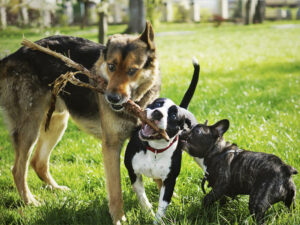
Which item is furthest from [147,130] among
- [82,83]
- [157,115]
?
[82,83]

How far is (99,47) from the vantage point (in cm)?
405

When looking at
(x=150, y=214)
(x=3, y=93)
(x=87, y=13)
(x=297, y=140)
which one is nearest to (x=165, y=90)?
(x=297, y=140)

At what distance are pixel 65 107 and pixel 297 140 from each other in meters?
2.98

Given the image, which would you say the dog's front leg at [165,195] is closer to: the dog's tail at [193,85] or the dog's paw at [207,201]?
the dog's paw at [207,201]

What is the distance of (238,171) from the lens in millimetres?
3166

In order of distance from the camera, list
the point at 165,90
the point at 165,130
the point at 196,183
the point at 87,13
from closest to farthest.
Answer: the point at 165,130 < the point at 196,183 < the point at 165,90 < the point at 87,13

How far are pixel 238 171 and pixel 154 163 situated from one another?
0.75 m

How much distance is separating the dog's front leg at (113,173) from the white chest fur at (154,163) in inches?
12.3

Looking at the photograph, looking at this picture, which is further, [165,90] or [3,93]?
[165,90]

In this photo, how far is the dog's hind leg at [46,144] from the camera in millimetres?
4344

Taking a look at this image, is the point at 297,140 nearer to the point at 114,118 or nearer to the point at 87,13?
the point at 114,118

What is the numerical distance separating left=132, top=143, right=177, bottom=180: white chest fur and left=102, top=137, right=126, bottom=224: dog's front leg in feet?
1.03

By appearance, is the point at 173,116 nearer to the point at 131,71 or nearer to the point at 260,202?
the point at 131,71

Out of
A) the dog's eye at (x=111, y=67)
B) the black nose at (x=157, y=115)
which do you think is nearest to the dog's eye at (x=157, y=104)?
the black nose at (x=157, y=115)
